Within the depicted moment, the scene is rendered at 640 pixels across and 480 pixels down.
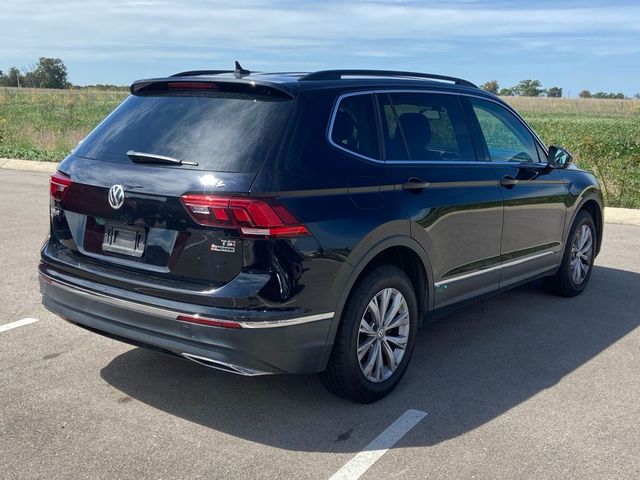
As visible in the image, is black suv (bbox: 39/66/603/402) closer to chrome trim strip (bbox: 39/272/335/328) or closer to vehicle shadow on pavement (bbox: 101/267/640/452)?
chrome trim strip (bbox: 39/272/335/328)

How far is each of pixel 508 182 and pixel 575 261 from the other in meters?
1.71

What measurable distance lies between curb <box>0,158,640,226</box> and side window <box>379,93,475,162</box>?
6.38 m

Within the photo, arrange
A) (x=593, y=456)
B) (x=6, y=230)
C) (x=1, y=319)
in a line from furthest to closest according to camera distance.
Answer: (x=6, y=230), (x=1, y=319), (x=593, y=456)

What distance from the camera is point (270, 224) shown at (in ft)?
11.6

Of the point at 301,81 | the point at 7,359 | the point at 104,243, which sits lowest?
the point at 7,359

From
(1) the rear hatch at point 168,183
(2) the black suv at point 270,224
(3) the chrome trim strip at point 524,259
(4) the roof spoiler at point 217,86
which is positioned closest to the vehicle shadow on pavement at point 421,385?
(2) the black suv at point 270,224

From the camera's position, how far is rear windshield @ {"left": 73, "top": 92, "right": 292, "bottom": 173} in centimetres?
371

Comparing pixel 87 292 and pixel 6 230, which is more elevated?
pixel 87 292

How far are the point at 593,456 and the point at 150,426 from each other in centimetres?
226

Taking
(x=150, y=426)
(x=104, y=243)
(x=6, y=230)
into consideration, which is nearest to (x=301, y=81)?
(x=104, y=243)

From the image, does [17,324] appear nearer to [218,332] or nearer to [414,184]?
[218,332]

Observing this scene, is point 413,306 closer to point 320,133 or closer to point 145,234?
point 320,133

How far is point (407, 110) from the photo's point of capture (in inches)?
186

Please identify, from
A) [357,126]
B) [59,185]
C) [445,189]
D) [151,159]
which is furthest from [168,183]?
[445,189]
